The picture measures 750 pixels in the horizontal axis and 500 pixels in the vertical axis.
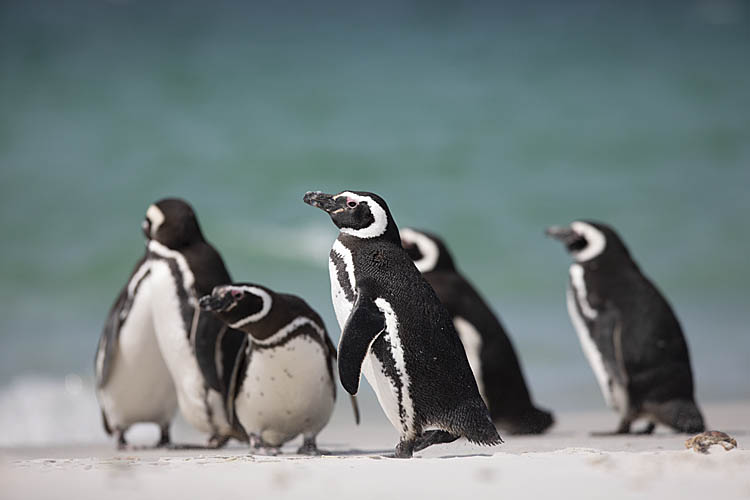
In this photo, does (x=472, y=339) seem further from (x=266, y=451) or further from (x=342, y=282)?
(x=342, y=282)

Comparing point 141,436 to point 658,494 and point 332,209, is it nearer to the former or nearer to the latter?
point 332,209

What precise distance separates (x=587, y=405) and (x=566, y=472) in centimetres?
699

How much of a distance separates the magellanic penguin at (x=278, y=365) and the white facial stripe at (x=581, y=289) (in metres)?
1.96

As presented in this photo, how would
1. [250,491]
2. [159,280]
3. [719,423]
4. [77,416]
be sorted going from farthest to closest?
[77,416]
[719,423]
[159,280]
[250,491]

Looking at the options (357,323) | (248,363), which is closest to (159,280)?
(248,363)

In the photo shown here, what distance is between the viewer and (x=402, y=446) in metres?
2.83

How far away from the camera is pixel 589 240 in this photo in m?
5.41

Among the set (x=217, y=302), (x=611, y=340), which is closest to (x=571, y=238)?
(x=611, y=340)

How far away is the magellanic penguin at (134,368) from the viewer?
14.9 ft

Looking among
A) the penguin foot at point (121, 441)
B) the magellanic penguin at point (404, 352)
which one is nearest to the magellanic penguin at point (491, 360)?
the penguin foot at point (121, 441)

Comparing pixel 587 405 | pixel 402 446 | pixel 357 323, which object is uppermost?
pixel 357 323

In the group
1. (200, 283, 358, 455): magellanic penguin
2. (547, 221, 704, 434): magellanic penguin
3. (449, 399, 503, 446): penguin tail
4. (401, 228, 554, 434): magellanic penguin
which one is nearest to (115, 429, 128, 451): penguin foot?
(200, 283, 358, 455): magellanic penguin

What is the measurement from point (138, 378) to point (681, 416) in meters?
2.82

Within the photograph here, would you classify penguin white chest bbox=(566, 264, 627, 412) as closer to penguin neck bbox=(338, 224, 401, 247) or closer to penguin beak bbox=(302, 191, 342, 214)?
penguin neck bbox=(338, 224, 401, 247)
